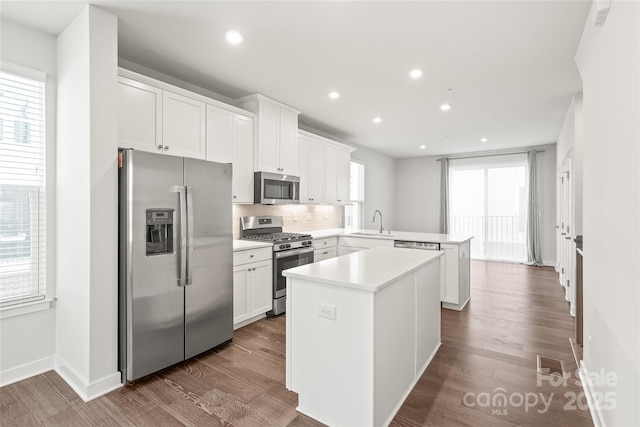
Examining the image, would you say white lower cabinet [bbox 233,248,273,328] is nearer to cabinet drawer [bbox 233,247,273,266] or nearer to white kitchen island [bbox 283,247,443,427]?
cabinet drawer [bbox 233,247,273,266]

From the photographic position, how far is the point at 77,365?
2.38 m

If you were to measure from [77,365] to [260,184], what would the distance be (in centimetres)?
244

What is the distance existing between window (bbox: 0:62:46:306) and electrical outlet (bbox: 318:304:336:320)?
7.70ft

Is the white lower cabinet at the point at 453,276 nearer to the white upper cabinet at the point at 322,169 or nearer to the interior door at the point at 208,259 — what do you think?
the white upper cabinet at the point at 322,169

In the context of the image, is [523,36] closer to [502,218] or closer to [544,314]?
[544,314]

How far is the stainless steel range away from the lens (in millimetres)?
3803

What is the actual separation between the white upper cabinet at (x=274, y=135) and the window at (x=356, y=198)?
2.56 metres

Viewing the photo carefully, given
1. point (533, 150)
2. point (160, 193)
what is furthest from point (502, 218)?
point (160, 193)

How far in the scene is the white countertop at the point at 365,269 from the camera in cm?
181

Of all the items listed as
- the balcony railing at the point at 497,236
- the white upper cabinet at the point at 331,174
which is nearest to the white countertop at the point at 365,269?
the white upper cabinet at the point at 331,174

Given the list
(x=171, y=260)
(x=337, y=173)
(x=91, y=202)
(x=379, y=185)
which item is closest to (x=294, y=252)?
(x=171, y=260)

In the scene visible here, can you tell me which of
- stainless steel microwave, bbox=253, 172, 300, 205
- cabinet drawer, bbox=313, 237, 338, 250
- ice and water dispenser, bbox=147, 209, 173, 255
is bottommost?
cabinet drawer, bbox=313, 237, 338, 250

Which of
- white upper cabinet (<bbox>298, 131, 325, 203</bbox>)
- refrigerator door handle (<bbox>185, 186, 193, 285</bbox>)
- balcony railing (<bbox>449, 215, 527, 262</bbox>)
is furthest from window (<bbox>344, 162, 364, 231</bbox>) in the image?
refrigerator door handle (<bbox>185, 186, 193, 285</bbox>)

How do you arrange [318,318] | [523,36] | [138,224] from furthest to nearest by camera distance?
[523,36]
[138,224]
[318,318]
